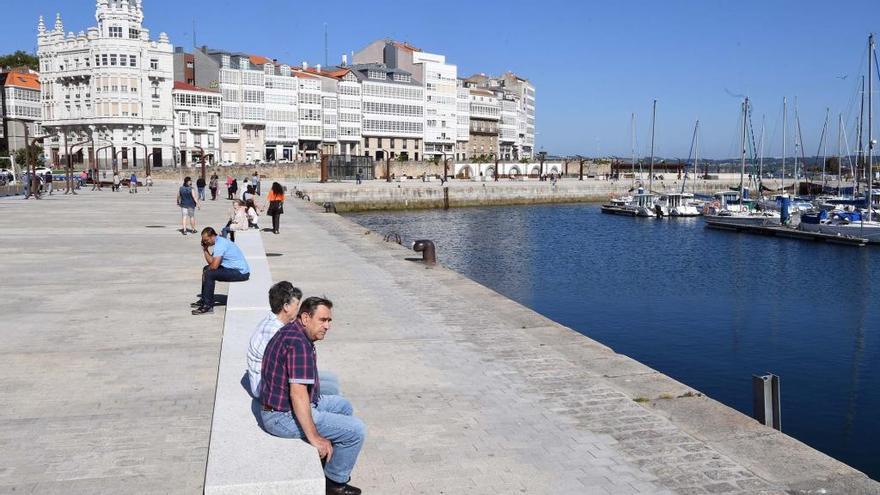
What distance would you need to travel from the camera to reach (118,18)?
94.0 metres

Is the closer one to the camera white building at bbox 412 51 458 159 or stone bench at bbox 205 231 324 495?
stone bench at bbox 205 231 324 495

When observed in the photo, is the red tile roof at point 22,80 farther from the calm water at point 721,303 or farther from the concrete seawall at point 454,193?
the calm water at point 721,303

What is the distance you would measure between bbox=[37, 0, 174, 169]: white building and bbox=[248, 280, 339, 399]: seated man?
9187cm

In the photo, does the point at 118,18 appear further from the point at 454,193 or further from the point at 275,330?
the point at 275,330


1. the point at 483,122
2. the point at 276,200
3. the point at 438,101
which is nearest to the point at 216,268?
the point at 276,200

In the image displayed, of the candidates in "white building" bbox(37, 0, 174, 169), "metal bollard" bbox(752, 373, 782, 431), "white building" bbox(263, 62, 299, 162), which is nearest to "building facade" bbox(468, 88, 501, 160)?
"white building" bbox(263, 62, 299, 162)

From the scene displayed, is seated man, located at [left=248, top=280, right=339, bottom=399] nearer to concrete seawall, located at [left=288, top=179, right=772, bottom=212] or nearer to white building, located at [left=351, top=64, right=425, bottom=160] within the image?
concrete seawall, located at [left=288, top=179, right=772, bottom=212]

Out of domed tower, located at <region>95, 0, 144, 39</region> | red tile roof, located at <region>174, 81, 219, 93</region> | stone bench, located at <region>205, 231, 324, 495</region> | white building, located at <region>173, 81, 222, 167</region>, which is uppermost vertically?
domed tower, located at <region>95, 0, 144, 39</region>

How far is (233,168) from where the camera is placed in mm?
82312

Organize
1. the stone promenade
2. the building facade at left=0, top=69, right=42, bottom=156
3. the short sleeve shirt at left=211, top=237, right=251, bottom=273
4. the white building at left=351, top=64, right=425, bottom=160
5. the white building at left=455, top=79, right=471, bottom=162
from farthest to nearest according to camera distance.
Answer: the white building at left=455, top=79, right=471, bottom=162
the white building at left=351, top=64, right=425, bottom=160
the building facade at left=0, top=69, right=42, bottom=156
the short sleeve shirt at left=211, top=237, right=251, bottom=273
the stone promenade

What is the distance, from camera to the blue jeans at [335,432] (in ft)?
19.8

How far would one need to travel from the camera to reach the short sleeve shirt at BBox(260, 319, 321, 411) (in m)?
5.87

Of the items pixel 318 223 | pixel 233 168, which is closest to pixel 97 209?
pixel 318 223

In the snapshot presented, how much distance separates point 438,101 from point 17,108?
181 ft
